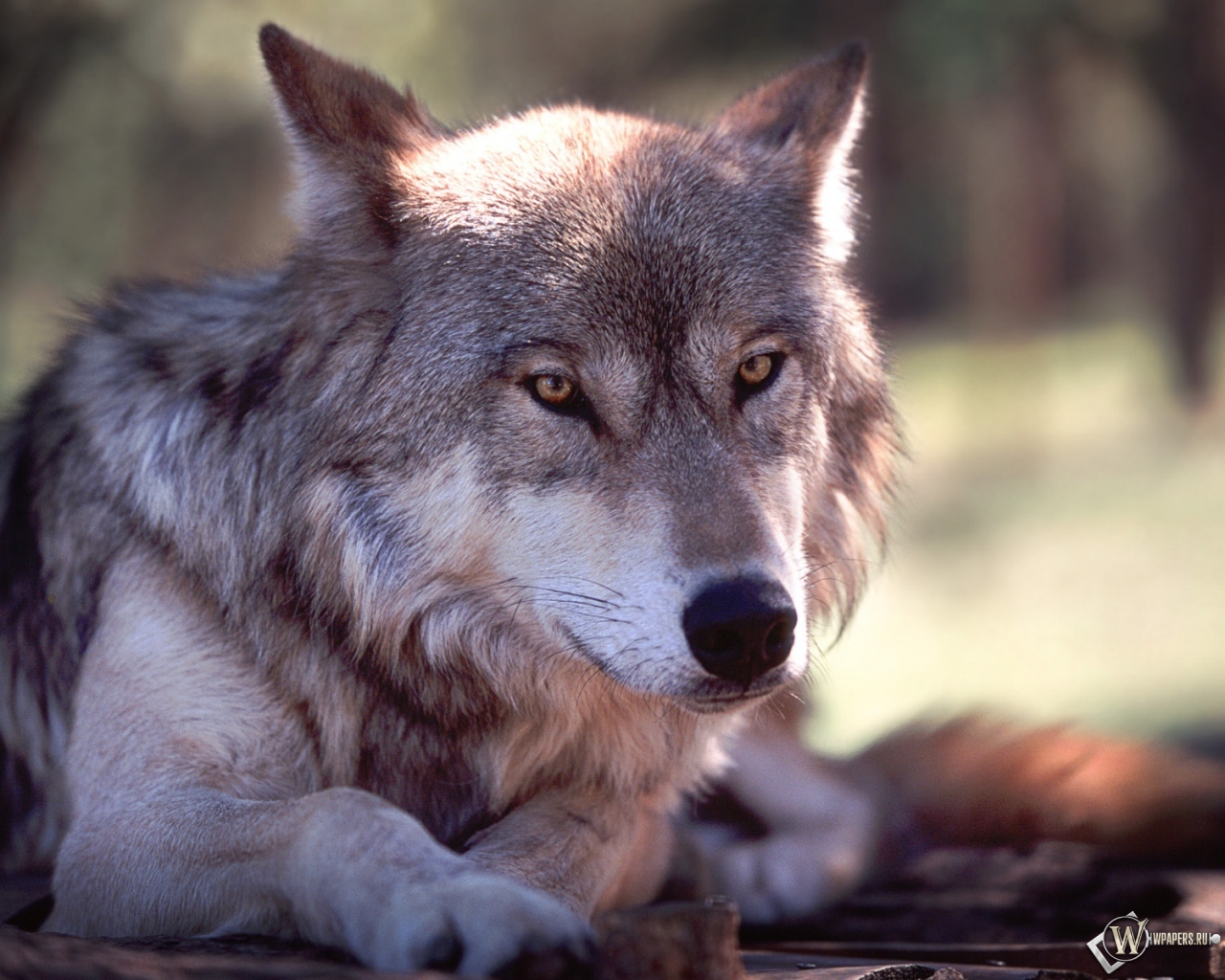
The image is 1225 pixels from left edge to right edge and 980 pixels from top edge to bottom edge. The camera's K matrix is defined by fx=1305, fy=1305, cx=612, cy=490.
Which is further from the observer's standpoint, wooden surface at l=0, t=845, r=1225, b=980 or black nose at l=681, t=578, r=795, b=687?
black nose at l=681, t=578, r=795, b=687

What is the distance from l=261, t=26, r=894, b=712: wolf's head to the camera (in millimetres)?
2422

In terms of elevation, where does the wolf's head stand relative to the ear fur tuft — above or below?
below

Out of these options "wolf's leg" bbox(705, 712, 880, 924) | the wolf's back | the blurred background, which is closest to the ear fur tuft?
the blurred background

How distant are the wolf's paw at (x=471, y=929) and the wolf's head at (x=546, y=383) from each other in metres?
0.59

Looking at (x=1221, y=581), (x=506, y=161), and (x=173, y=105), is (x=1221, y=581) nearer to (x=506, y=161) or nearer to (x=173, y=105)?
(x=506, y=161)

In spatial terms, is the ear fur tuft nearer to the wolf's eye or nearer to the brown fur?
the wolf's eye

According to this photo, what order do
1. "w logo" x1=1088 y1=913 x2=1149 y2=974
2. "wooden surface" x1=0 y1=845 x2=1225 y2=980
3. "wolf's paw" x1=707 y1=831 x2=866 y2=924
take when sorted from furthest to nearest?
1. "wolf's paw" x1=707 y1=831 x2=866 y2=924
2. "w logo" x1=1088 y1=913 x2=1149 y2=974
3. "wooden surface" x1=0 y1=845 x2=1225 y2=980

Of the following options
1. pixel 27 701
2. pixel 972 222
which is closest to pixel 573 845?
pixel 27 701

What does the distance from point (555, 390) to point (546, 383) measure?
0.02m

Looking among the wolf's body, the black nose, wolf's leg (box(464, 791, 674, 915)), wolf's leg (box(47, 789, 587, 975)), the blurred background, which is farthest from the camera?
the blurred background

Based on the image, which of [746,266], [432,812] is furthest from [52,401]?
[746,266]

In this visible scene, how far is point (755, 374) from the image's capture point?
2643mm

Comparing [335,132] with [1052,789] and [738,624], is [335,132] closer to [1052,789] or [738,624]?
[738,624]

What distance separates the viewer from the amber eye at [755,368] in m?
2.63
